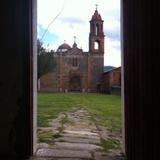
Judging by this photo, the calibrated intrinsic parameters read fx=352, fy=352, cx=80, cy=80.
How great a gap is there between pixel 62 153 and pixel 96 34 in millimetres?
48825

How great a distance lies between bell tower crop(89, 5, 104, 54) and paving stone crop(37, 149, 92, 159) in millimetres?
48301

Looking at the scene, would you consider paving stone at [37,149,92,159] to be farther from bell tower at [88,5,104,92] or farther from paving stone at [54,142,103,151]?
bell tower at [88,5,104,92]

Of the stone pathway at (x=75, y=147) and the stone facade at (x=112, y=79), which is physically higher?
the stone facade at (x=112, y=79)

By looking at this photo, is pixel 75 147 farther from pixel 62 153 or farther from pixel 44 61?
pixel 44 61

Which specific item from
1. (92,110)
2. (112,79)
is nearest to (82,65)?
(112,79)

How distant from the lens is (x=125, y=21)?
4.27 m

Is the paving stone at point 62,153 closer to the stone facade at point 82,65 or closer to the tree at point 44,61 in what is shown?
the tree at point 44,61

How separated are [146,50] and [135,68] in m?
0.56

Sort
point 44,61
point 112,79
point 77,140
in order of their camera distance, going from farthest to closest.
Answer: point 112,79 → point 44,61 → point 77,140

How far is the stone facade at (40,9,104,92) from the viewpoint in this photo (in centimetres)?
5228

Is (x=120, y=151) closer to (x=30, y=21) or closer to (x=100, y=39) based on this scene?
(x=30, y=21)

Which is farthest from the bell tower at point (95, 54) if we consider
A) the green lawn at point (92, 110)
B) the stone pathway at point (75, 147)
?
the stone pathway at point (75, 147)

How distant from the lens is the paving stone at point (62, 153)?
14.4ft

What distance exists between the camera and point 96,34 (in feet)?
173
